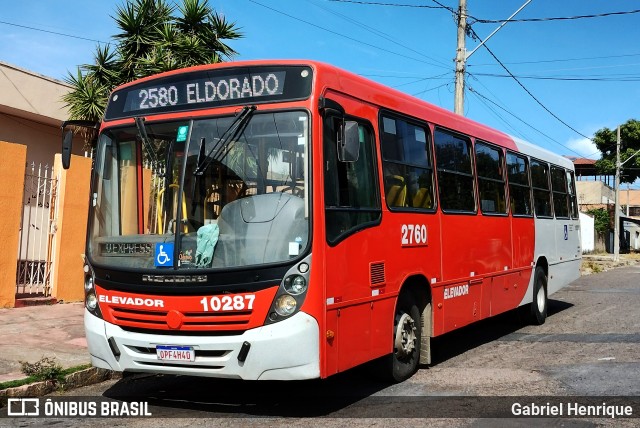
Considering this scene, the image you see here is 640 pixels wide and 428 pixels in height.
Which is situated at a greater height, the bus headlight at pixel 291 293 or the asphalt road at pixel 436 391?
the bus headlight at pixel 291 293

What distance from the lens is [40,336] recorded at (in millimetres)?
9117

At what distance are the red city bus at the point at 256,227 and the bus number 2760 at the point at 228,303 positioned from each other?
1cm

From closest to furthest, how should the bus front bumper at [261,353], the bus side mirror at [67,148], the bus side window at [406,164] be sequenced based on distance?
the bus front bumper at [261,353] < the bus side mirror at [67,148] < the bus side window at [406,164]

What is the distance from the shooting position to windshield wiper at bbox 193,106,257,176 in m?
5.75

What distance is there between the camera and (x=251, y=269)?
212 inches

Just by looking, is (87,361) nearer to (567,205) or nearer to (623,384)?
(623,384)

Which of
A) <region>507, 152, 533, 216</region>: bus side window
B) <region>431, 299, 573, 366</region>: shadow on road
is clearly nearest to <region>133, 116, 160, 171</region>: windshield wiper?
<region>431, 299, 573, 366</region>: shadow on road

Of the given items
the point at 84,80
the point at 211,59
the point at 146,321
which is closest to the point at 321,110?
the point at 146,321

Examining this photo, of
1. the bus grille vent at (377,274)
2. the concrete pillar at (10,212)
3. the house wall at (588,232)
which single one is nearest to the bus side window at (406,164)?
the bus grille vent at (377,274)

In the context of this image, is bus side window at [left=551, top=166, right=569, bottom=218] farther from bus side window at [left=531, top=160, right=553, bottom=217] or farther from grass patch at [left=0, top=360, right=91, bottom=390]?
grass patch at [left=0, top=360, right=91, bottom=390]

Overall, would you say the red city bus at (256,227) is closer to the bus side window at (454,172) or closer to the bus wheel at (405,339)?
the bus wheel at (405,339)

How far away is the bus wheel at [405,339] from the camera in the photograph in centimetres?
700

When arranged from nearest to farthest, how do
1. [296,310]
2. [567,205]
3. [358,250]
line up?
[296,310], [358,250], [567,205]

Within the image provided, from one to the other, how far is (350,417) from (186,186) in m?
2.49
